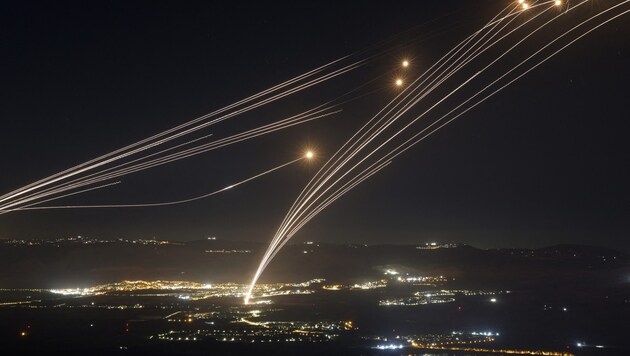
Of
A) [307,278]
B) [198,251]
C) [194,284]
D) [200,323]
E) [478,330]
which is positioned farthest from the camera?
[198,251]

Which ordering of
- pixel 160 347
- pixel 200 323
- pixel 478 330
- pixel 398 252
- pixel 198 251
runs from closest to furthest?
pixel 160 347 → pixel 478 330 → pixel 200 323 → pixel 198 251 → pixel 398 252

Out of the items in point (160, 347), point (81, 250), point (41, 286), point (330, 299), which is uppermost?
point (81, 250)

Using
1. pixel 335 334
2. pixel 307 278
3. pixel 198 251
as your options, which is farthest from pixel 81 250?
pixel 335 334

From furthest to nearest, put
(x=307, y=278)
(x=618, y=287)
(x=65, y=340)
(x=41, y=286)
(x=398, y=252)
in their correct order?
(x=398, y=252) → (x=307, y=278) → (x=41, y=286) → (x=618, y=287) → (x=65, y=340)

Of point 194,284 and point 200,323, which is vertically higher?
point 194,284

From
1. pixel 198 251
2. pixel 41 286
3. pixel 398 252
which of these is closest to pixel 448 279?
pixel 398 252

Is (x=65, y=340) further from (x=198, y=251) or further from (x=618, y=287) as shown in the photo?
(x=198, y=251)

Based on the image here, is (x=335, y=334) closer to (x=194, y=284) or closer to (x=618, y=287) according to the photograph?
(x=618, y=287)

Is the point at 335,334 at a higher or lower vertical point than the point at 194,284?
lower

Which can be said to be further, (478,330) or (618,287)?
(618,287)
